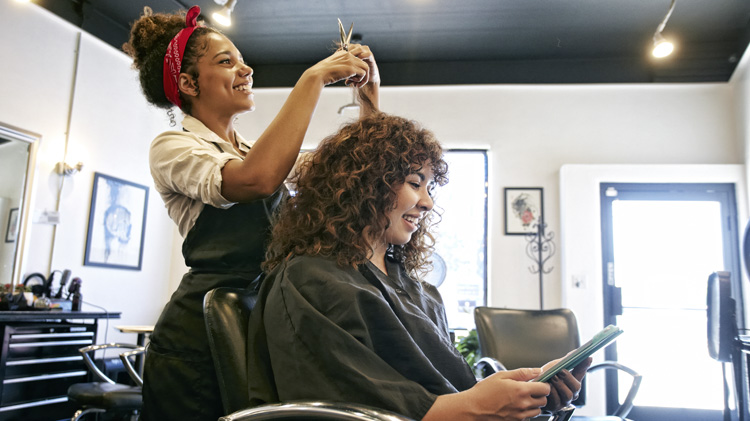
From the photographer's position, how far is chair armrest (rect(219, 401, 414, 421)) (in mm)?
984

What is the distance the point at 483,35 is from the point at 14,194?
163 inches

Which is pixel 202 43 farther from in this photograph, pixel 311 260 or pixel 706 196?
pixel 706 196

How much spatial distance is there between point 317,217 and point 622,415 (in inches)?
83.4

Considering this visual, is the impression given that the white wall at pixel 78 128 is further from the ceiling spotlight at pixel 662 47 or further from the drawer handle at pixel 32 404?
the ceiling spotlight at pixel 662 47

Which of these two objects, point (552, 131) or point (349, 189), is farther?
point (552, 131)

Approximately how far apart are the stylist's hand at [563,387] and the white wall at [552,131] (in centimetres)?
424

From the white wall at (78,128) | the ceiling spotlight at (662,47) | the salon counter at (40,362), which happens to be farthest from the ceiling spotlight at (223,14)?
the ceiling spotlight at (662,47)

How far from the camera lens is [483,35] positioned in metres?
5.34

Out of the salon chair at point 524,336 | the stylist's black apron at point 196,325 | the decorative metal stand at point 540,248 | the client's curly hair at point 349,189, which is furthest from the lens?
the decorative metal stand at point 540,248

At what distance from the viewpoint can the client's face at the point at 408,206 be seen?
4.64 feet

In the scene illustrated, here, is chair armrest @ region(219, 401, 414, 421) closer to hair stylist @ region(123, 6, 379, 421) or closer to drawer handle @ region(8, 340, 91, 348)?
hair stylist @ region(123, 6, 379, 421)

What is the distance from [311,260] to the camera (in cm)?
128

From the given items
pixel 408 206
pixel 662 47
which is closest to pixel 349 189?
pixel 408 206

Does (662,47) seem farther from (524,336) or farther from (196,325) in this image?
(196,325)
